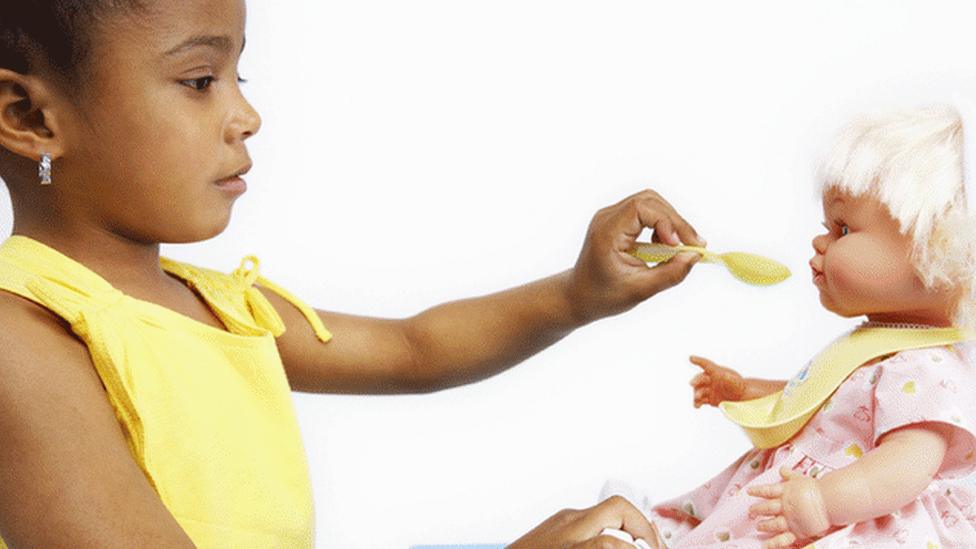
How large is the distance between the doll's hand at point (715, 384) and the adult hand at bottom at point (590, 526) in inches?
8.9

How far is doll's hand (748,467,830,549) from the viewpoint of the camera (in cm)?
113

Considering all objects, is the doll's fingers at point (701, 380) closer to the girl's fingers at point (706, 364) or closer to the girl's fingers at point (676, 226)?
the girl's fingers at point (706, 364)

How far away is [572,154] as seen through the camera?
218 cm

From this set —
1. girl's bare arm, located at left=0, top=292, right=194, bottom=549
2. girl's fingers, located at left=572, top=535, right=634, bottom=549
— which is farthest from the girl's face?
girl's fingers, located at left=572, top=535, right=634, bottom=549

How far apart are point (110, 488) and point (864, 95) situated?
2.22ft

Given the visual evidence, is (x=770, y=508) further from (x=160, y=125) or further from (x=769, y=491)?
(x=160, y=125)

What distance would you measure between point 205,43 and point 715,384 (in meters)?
0.53

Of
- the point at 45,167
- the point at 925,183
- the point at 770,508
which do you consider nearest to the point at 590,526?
the point at 770,508

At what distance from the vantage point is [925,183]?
118 cm

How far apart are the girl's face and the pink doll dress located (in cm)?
46

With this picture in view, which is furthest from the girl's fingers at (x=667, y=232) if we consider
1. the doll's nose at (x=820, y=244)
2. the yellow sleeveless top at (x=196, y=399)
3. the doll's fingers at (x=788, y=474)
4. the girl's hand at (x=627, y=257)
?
the yellow sleeveless top at (x=196, y=399)

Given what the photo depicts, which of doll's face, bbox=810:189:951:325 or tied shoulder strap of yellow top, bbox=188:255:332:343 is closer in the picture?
doll's face, bbox=810:189:951:325

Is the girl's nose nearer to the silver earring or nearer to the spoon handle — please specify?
the silver earring

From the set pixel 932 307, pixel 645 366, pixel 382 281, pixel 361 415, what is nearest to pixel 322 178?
pixel 382 281
